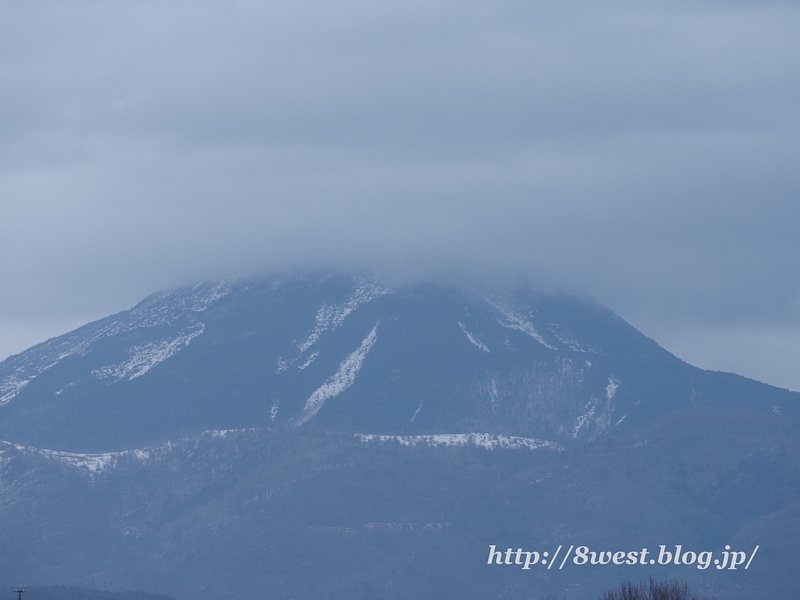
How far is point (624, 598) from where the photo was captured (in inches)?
7500

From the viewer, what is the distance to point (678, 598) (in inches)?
7318

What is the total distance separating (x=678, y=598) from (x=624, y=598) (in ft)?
22.7
